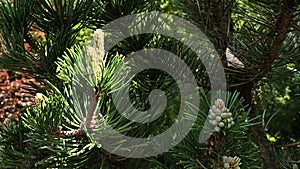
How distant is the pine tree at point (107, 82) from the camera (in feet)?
1.22

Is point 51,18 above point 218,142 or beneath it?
above

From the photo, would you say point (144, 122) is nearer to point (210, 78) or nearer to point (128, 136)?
point (128, 136)

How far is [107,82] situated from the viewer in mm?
362

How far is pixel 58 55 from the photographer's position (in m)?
0.48

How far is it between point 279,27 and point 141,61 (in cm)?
18

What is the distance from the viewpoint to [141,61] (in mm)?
524

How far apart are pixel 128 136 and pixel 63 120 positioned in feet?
0.22

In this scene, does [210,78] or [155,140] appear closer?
[155,140]

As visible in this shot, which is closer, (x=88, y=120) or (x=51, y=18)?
(x=88, y=120)

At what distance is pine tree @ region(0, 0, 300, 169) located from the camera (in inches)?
14.6

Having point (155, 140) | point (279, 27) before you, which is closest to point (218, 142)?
point (155, 140)

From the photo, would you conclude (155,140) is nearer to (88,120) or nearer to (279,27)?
(88,120)

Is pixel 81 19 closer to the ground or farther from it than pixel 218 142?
farther from it

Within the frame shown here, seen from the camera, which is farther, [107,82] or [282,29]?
[282,29]
